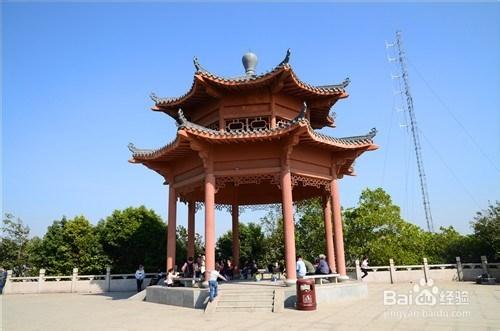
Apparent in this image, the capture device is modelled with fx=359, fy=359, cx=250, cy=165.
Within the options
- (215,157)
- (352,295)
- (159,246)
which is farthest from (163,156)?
(159,246)

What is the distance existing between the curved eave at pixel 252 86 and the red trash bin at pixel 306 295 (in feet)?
27.2

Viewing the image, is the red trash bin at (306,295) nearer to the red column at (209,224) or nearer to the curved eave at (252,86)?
the red column at (209,224)

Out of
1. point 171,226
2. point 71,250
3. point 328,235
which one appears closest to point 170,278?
point 171,226

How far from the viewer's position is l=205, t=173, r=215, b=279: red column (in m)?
14.0

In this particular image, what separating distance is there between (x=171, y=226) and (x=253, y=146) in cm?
575

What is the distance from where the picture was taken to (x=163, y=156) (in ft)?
55.4

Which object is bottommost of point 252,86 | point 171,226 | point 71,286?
point 71,286

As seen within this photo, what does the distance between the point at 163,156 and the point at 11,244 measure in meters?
38.2

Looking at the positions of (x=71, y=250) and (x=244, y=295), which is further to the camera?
(x=71, y=250)

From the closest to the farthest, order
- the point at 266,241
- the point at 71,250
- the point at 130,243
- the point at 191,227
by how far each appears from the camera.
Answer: the point at 191,227 < the point at 71,250 < the point at 130,243 < the point at 266,241

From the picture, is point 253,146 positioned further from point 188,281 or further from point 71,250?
point 71,250

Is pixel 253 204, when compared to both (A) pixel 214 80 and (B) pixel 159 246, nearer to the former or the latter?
(A) pixel 214 80

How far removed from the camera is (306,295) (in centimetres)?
1214

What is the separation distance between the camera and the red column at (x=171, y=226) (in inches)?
664
